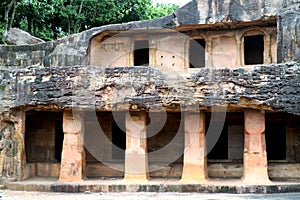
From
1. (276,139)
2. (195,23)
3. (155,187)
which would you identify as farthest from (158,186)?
(195,23)

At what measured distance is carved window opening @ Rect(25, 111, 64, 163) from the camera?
16.8m

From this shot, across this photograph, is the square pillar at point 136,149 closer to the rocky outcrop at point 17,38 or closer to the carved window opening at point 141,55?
the carved window opening at point 141,55

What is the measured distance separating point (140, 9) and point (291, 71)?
56.0ft

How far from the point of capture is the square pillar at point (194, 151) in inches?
523

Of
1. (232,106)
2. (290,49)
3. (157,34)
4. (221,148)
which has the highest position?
(157,34)

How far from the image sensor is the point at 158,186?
1295 cm

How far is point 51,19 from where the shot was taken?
26.5 m

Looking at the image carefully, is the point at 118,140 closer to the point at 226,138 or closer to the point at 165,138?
the point at 165,138

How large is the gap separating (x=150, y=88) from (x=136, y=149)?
6.91ft

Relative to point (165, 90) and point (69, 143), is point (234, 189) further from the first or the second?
point (69, 143)

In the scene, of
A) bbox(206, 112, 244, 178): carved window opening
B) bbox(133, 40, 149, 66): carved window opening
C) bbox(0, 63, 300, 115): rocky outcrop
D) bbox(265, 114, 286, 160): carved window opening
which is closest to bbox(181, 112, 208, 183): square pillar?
bbox(0, 63, 300, 115): rocky outcrop

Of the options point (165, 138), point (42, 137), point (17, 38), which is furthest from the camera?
point (17, 38)

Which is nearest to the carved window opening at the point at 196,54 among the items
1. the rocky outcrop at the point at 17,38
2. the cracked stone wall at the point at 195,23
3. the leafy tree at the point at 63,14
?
the cracked stone wall at the point at 195,23

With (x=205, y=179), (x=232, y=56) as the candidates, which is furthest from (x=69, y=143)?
(x=232, y=56)
